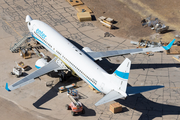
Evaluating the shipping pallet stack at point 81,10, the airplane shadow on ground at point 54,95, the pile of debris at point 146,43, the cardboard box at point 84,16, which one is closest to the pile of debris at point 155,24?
the pile of debris at point 146,43

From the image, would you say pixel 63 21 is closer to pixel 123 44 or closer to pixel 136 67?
pixel 123 44

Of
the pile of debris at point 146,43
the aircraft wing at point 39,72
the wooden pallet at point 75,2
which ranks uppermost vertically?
the aircraft wing at point 39,72

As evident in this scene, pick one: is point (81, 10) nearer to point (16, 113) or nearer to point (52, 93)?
point (52, 93)

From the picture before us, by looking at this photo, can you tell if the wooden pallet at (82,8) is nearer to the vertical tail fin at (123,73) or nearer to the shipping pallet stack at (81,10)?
the shipping pallet stack at (81,10)

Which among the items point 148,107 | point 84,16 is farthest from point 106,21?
point 148,107

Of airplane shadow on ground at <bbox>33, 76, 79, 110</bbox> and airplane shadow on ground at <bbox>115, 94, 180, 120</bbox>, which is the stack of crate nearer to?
airplane shadow on ground at <bbox>33, 76, 79, 110</bbox>

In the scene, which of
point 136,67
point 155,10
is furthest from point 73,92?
point 155,10

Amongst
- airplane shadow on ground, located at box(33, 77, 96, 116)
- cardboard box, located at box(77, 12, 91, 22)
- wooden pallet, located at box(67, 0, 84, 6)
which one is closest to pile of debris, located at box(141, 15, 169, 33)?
cardboard box, located at box(77, 12, 91, 22)

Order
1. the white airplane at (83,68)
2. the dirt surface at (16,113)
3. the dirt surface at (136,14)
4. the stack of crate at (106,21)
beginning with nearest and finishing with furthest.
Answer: the white airplane at (83,68) < the dirt surface at (16,113) < the dirt surface at (136,14) < the stack of crate at (106,21)
